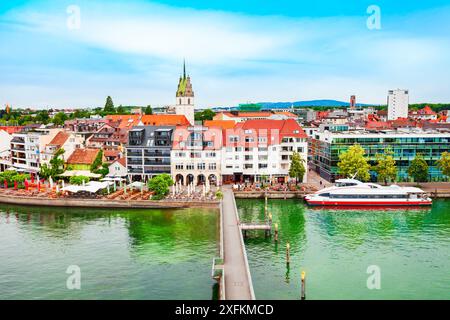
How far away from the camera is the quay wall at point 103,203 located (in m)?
54.2

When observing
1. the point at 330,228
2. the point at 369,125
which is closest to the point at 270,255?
the point at 330,228

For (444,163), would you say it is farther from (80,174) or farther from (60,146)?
(60,146)

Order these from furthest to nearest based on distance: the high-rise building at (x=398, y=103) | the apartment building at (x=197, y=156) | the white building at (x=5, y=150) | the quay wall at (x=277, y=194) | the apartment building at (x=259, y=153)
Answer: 1. the high-rise building at (x=398, y=103)
2. the white building at (x=5, y=150)
3. the apartment building at (x=259, y=153)
4. the apartment building at (x=197, y=156)
5. the quay wall at (x=277, y=194)

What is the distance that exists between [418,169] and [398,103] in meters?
131

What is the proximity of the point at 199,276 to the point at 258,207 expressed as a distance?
2400 centimetres

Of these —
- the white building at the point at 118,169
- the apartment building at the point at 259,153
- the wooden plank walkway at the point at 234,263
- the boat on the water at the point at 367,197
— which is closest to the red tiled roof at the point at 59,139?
the white building at the point at 118,169

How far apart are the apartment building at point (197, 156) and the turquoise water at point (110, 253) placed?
12.4 metres

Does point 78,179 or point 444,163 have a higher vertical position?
point 444,163

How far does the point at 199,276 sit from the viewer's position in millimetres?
32531

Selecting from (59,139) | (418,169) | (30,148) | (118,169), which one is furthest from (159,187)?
(418,169)

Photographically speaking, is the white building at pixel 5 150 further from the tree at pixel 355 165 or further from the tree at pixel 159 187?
the tree at pixel 355 165

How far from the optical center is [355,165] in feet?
206

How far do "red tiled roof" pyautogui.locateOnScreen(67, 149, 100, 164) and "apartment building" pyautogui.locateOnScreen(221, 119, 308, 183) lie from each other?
2129 centimetres

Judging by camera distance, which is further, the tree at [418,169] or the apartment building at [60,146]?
the apartment building at [60,146]
